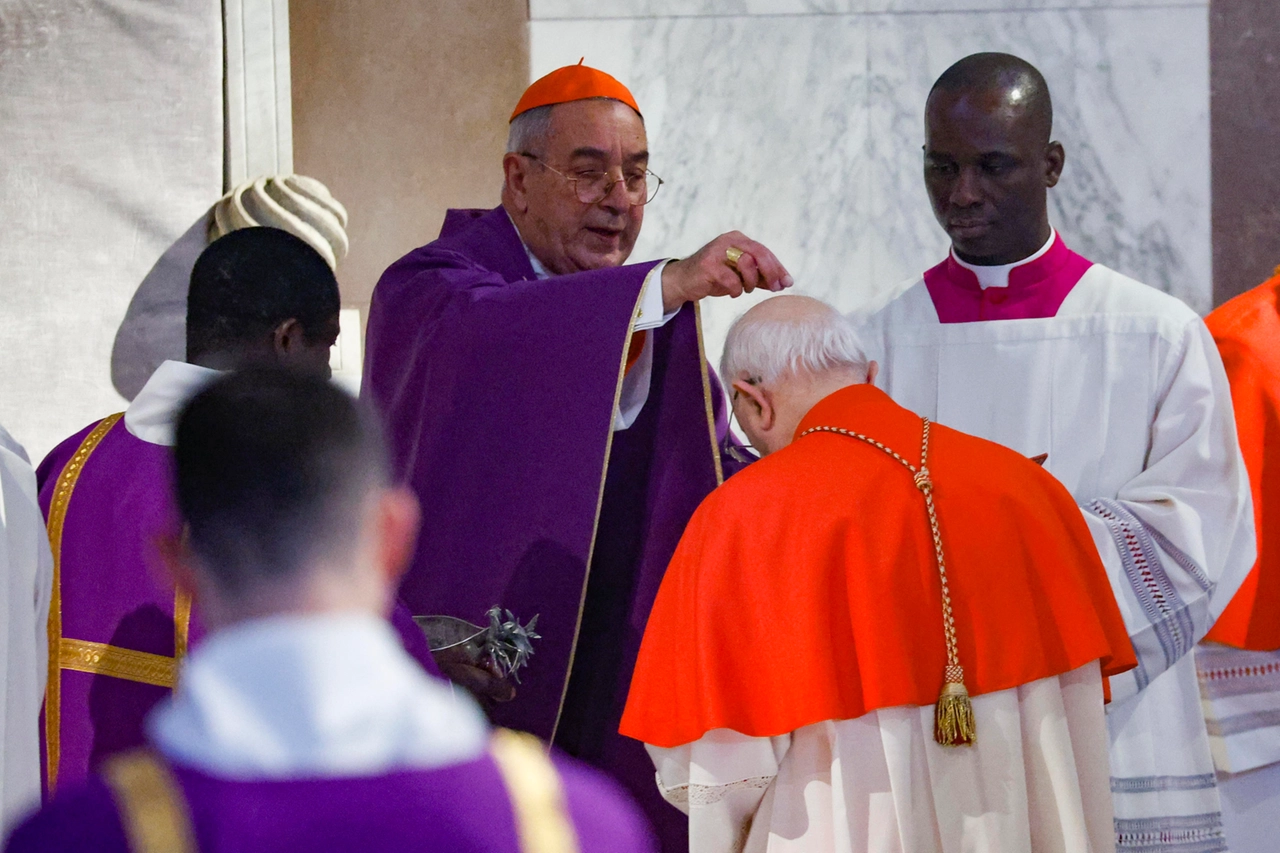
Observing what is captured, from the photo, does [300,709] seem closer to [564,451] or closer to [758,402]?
[758,402]

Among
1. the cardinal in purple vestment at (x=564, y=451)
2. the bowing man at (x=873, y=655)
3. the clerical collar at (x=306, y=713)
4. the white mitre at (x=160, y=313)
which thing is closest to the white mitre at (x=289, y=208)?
the white mitre at (x=160, y=313)

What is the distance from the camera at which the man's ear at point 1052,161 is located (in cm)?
353

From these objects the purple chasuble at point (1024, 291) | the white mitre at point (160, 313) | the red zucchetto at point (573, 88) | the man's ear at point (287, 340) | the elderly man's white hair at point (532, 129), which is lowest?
the man's ear at point (287, 340)

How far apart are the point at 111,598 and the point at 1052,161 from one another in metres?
2.39

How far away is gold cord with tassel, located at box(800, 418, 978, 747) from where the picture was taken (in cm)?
233

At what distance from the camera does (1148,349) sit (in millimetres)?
3410

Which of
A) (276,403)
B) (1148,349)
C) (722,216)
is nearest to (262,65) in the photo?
(722,216)

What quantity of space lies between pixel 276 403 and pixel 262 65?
4002mm

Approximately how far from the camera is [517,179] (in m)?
3.73

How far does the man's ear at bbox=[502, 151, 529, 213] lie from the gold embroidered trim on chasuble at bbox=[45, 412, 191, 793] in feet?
4.46

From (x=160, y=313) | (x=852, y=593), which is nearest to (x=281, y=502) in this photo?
(x=852, y=593)

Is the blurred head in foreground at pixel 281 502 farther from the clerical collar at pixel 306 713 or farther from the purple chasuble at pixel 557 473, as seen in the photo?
the purple chasuble at pixel 557 473

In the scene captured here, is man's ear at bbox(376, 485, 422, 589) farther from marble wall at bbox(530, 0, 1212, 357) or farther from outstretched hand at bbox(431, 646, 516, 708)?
marble wall at bbox(530, 0, 1212, 357)

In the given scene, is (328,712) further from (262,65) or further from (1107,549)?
(262,65)
